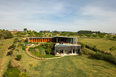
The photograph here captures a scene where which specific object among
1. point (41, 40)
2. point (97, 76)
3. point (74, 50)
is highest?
point (41, 40)

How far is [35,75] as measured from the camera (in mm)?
13109

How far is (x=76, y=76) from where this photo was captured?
1302 cm

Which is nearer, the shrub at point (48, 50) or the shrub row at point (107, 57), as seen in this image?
the shrub row at point (107, 57)

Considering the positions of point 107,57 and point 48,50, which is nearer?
point 107,57

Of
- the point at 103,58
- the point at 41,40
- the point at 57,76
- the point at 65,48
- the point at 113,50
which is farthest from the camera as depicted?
the point at 41,40

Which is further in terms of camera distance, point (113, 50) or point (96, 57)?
point (113, 50)

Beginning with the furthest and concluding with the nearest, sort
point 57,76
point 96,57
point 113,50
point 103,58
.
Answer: point 113,50 → point 96,57 → point 103,58 → point 57,76

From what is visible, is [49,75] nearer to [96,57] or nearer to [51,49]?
[51,49]

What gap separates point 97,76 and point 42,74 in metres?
10.5

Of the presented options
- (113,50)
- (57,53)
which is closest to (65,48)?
(57,53)

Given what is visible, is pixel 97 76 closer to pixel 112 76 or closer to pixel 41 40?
pixel 112 76

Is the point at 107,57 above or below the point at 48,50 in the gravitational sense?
below

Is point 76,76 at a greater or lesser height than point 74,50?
lesser

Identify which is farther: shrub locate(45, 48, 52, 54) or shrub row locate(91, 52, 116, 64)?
shrub locate(45, 48, 52, 54)
